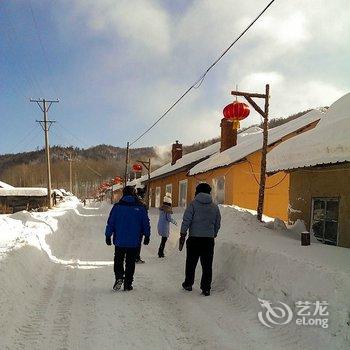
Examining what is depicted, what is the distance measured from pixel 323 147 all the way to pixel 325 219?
287cm

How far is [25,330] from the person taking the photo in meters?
4.58

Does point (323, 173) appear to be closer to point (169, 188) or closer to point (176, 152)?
point (169, 188)

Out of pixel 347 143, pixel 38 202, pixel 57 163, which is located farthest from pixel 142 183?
pixel 57 163

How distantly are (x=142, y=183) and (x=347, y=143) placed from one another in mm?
34117

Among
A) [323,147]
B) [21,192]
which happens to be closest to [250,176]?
[323,147]

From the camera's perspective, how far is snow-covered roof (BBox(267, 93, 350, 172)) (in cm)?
638

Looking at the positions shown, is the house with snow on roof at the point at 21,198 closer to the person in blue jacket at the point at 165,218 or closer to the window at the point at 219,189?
the window at the point at 219,189

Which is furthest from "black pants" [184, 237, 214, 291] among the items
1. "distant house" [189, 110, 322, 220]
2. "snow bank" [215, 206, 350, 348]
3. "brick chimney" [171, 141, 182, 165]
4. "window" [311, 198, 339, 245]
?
"brick chimney" [171, 141, 182, 165]

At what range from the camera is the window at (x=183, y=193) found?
24.3 metres

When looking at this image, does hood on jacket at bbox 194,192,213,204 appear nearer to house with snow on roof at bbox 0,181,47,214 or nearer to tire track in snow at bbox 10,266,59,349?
tire track in snow at bbox 10,266,59,349

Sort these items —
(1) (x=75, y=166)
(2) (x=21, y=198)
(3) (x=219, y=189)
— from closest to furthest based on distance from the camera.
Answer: (3) (x=219, y=189) → (2) (x=21, y=198) → (1) (x=75, y=166)

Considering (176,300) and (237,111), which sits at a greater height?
(237,111)

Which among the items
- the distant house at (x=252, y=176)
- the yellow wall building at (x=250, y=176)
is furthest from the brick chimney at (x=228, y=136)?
the distant house at (x=252, y=176)

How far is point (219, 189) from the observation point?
18312 millimetres
